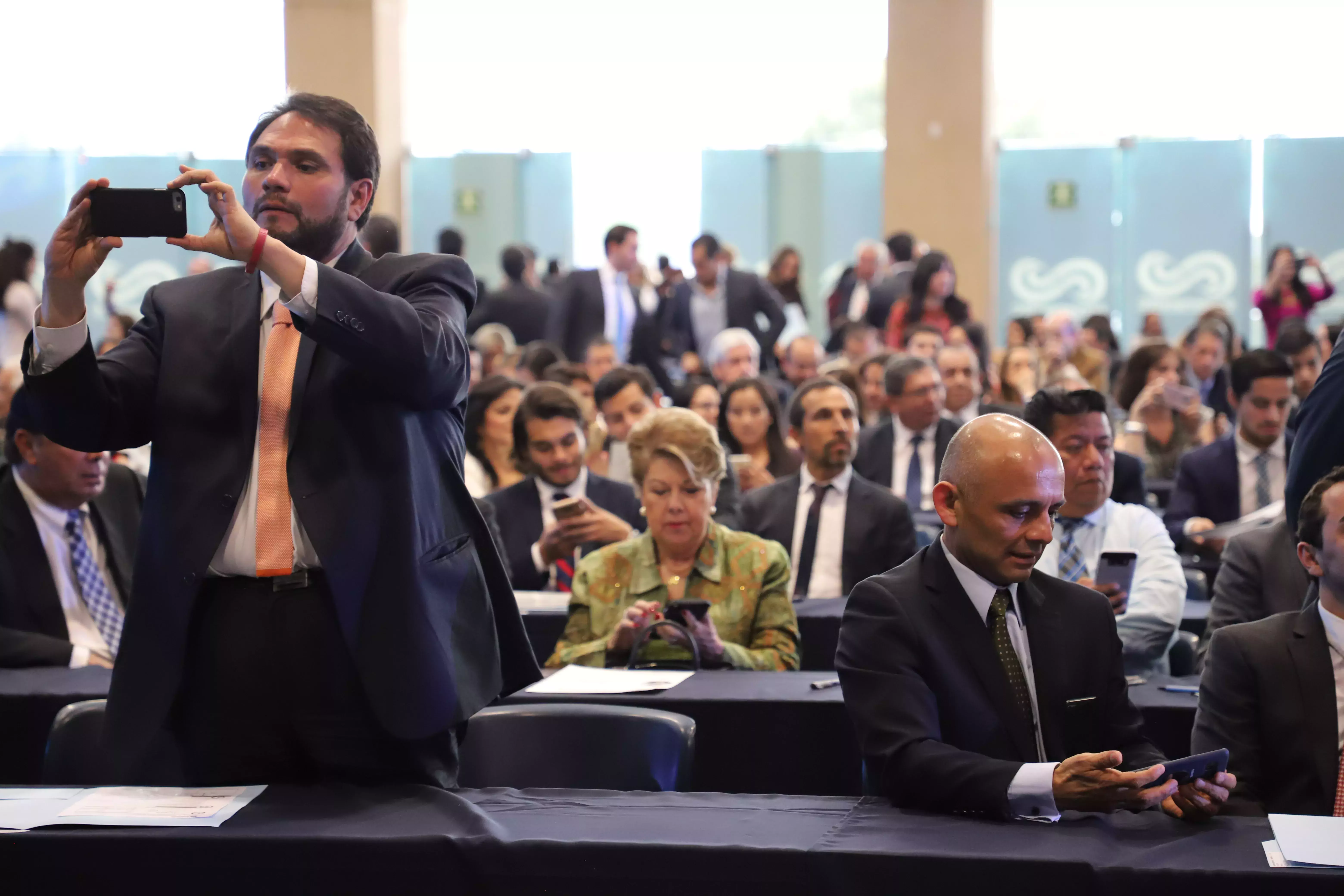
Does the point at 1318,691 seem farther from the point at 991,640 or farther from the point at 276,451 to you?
the point at 276,451

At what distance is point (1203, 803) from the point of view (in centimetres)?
193

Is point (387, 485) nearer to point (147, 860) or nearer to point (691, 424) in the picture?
point (147, 860)

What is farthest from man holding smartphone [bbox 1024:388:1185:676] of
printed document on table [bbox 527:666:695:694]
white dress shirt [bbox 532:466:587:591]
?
white dress shirt [bbox 532:466:587:591]

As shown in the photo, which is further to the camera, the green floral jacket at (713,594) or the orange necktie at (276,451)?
the green floral jacket at (713,594)

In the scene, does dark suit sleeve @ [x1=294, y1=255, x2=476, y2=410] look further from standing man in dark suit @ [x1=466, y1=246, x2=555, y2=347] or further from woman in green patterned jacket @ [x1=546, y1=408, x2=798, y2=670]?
standing man in dark suit @ [x1=466, y1=246, x2=555, y2=347]

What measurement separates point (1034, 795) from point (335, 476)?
1.09 metres

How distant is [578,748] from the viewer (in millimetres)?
2736

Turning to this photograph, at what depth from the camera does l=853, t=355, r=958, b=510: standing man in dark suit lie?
6.39m

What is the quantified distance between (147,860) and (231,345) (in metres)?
0.75

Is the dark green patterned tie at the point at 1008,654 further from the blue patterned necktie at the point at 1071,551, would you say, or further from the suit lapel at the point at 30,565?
the suit lapel at the point at 30,565

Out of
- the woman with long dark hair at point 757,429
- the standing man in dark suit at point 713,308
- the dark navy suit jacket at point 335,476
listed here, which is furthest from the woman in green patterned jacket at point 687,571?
the standing man in dark suit at point 713,308

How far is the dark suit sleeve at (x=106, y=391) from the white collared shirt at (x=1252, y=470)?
478 cm

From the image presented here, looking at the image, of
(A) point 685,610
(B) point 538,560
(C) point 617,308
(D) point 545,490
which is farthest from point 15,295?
(A) point 685,610

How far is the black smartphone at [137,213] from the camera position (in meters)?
1.96
